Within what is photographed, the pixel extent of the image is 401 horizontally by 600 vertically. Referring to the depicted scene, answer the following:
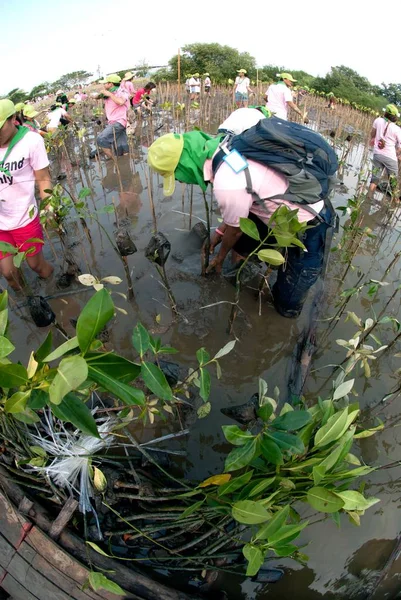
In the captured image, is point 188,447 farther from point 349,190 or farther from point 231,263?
point 349,190

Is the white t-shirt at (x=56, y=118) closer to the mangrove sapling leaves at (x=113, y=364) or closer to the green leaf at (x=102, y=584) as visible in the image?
the mangrove sapling leaves at (x=113, y=364)

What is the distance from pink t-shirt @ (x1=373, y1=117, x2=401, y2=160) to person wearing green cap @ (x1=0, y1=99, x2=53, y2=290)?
5.27 metres

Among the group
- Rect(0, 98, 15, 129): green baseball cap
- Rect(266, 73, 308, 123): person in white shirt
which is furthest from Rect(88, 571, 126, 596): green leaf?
Rect(266, 73, 308, 123): person in white shirt

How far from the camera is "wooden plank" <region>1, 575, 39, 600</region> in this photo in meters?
1.44

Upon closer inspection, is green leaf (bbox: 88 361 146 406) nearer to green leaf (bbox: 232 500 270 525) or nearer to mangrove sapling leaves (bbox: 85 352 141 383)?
mangrove sapling leaves (bbox: 85 352 141 383)

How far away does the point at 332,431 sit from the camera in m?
1.17

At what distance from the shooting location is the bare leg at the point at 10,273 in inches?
113

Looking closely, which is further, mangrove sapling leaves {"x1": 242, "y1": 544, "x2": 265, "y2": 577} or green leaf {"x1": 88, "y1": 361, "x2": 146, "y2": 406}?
mangrove sapling leaves {"x1": 242, "y1": 544, "x2": 265, "y2": 577}

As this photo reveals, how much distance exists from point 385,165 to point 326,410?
18.8 ft

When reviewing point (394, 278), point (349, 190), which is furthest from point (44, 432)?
point (349, 190)

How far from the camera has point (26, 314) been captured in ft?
9.50

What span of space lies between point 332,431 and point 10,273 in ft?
9.25

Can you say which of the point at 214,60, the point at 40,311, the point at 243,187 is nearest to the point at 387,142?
the point at 243,187

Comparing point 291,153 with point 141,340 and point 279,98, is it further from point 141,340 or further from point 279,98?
point 279,98
